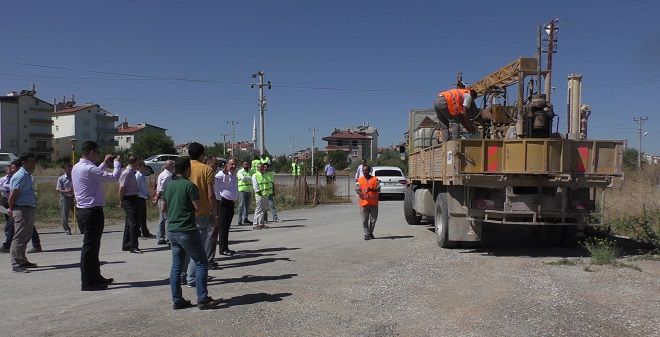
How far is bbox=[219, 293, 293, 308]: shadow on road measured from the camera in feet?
19.9

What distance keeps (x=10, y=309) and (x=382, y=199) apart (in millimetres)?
19216

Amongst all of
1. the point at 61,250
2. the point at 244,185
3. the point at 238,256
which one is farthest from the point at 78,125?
the point at 238,256

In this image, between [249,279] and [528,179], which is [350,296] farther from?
[528,179]

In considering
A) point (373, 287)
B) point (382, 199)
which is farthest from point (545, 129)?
point (382, 199)

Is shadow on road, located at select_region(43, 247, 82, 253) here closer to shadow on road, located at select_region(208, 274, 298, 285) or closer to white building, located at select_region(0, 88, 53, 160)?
shadow on road, located at select_region(208, 274, 298, 285)

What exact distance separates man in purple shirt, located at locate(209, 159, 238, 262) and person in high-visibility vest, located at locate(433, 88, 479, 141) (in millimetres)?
4337

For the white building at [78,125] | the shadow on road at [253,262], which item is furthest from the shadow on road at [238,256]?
the white building at [78,125]

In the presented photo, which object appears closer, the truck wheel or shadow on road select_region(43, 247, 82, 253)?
the truck wheel

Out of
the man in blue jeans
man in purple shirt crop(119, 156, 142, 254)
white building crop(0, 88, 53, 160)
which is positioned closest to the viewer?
the man in blue jeans

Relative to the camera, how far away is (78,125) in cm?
9931

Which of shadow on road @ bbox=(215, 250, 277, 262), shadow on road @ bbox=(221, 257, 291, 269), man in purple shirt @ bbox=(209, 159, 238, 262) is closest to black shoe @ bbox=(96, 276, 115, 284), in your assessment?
shadow on road @ bbox=(221, 257, 291, 269)

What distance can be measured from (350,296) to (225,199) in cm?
397

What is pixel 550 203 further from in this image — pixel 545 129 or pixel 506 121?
→ pixel 506 121

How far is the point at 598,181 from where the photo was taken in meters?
8.61
